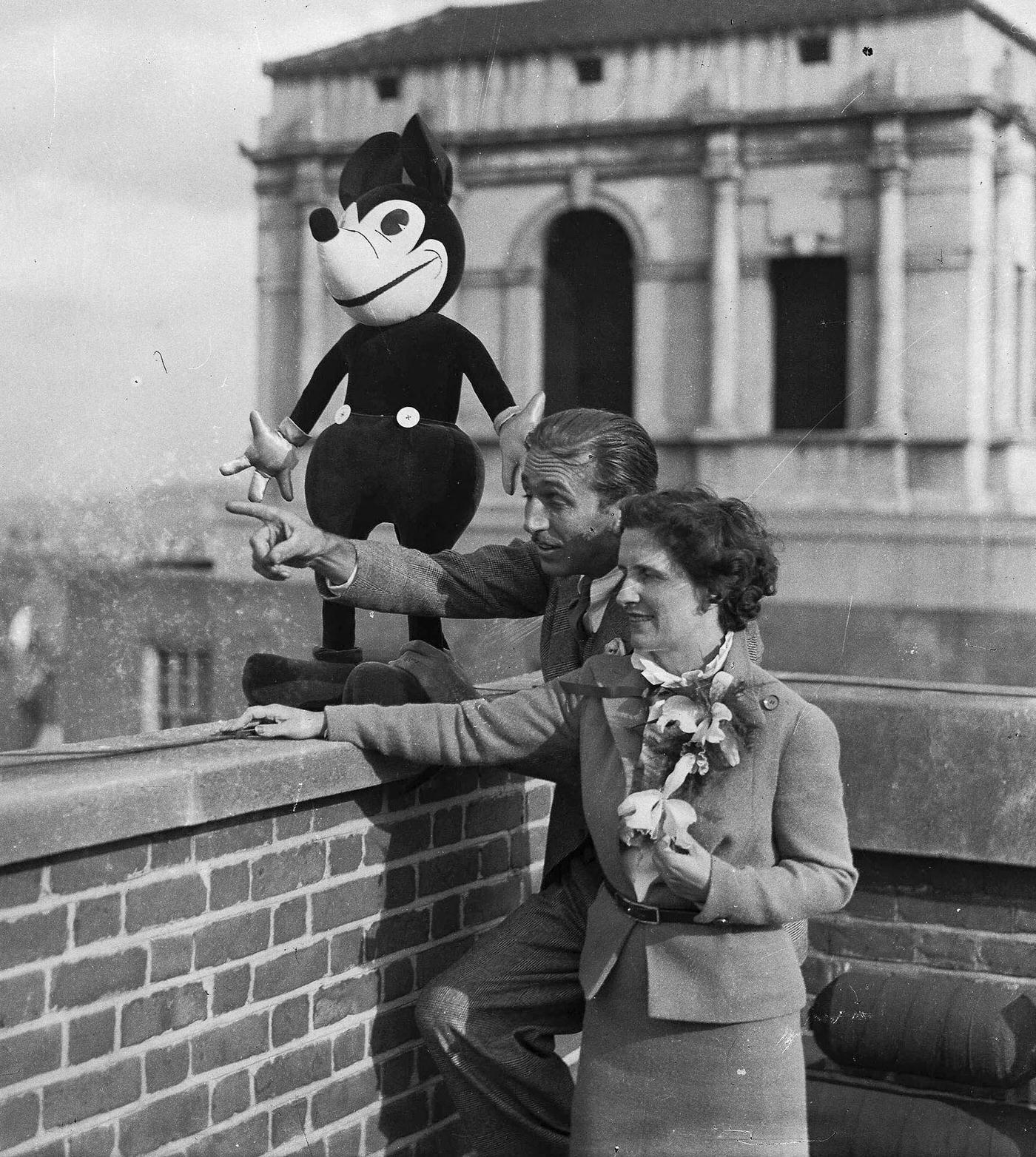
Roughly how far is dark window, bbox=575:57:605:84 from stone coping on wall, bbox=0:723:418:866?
12.7 meters

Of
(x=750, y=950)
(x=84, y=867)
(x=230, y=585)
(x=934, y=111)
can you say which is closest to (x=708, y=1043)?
(x=750, y=950)

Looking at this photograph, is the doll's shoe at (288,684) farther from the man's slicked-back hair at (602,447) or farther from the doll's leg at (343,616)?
the man's slicked-back hair at (602,447)

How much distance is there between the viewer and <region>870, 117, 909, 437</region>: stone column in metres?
16.2

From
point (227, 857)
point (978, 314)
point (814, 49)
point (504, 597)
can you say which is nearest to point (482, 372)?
point (504, 597)

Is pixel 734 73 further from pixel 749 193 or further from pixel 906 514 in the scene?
pixel 906 514

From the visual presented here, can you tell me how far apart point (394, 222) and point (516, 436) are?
65cm

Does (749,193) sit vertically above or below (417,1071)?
A: above

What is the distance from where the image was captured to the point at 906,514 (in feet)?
49.1

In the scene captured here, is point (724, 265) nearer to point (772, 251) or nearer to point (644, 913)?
point (772, 251)

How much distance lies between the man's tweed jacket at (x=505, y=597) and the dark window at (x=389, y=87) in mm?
10126

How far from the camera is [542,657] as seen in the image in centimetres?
328

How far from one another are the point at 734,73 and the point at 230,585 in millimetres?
9761

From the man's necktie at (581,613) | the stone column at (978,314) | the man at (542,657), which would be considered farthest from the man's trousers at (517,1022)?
the stone column at (978,314)

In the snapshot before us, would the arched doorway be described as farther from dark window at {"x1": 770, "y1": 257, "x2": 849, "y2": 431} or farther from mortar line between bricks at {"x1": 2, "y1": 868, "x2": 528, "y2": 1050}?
mortar line between bricks at {"x1": 2, "y1": 868, "x2": 528, "y2": 1050}
